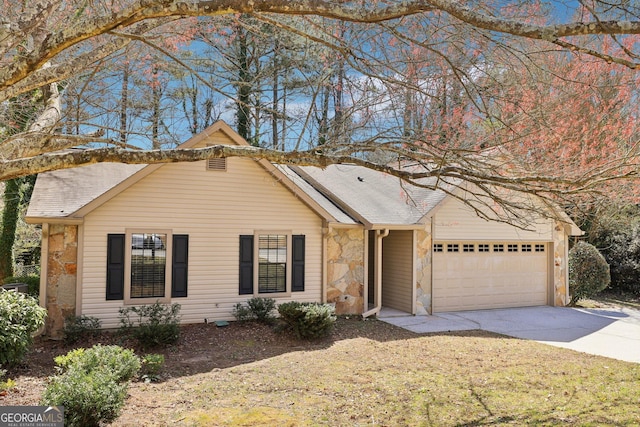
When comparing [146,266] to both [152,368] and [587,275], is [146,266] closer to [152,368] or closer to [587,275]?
[152,368]

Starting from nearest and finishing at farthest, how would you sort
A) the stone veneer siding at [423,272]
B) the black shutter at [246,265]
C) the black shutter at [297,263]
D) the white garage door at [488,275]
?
the black shutter at [246,265], the black shutter at [297,263], the stone veneer siding at [423,272], the white garage door at [488,275]

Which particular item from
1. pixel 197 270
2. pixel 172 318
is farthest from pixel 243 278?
pixel 172 318

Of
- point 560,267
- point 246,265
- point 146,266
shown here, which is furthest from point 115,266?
point 560,267

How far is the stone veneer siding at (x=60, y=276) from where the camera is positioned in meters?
9.29

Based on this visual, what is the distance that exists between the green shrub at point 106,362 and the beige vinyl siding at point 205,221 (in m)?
3.48

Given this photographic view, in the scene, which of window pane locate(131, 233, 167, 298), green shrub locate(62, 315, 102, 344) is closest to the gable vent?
window pane locate(131, 233, 167, 298)

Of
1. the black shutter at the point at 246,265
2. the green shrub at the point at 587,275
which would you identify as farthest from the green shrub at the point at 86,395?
the green shrub at the point at 587,275

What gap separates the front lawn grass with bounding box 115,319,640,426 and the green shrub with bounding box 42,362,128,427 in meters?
0.33

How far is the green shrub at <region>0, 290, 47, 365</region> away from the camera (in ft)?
21.8

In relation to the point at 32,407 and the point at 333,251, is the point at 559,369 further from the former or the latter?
the point at 32,407

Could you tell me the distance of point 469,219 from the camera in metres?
13.4

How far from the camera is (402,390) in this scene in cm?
662

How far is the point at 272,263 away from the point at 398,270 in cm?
395

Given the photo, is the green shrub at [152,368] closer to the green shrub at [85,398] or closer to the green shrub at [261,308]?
the green shrub at [85,398]
